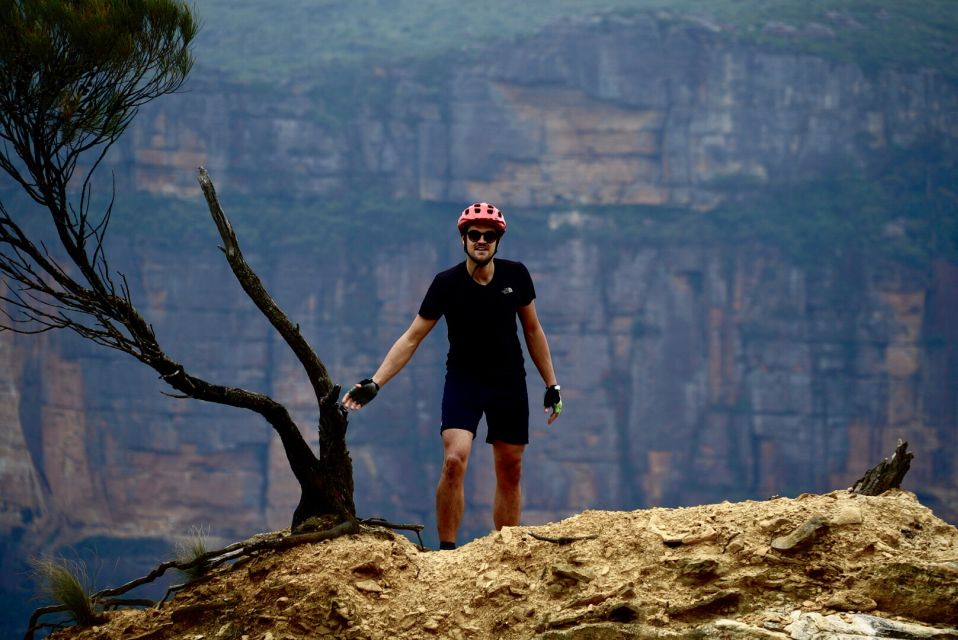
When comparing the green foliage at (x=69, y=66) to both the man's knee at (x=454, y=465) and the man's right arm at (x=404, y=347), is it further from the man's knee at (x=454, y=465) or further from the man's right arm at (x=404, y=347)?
the man's knee at (x=454, y=465)

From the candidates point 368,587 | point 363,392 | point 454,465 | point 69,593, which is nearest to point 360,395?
point 363,392

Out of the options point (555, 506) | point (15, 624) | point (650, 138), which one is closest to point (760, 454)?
point (555, 506)

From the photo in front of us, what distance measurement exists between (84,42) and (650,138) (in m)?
62.5

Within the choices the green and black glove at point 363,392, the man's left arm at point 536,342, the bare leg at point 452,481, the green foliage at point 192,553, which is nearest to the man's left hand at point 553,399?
the man's left arm at point 536,342

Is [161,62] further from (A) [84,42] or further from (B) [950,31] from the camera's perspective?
(B) [950,31]

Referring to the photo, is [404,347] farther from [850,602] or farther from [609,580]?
[850,602]

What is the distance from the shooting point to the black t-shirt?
702 centimetres

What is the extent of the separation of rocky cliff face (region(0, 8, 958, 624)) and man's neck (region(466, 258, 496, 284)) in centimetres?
5589

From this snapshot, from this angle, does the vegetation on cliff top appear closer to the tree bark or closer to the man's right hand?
the tree bark

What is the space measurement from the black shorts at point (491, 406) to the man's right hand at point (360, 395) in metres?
0.51

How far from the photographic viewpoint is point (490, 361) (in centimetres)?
712

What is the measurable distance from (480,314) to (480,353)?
9.1 inches

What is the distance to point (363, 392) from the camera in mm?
6613

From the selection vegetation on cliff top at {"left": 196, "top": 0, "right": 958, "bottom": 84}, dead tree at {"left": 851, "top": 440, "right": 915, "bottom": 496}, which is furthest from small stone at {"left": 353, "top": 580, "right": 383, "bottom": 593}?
vegetation on cliff top at {"left": 196, "top": 0, "right": 958, "bottom": 84}
